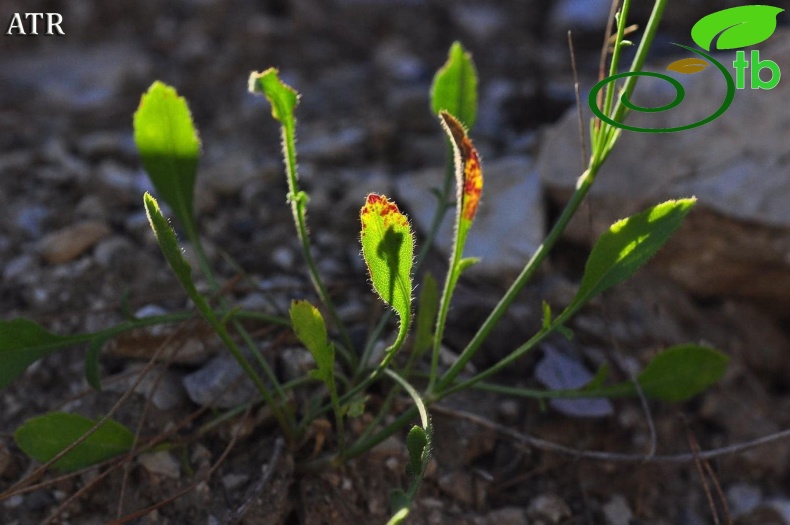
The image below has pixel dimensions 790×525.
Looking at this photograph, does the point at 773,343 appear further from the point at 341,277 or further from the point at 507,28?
the point at 507,28

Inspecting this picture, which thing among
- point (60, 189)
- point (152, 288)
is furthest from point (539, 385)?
point (60, 189)

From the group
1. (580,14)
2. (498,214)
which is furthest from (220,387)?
(580,14)

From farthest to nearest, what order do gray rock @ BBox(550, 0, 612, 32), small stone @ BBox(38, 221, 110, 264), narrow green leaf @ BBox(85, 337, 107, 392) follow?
gray rock @ BBox(550, 0, 612, 32)
small stone @ BBox(38, 221, 110, 264)
narrow green leaf @ BBox(85, 337, 107, 392)

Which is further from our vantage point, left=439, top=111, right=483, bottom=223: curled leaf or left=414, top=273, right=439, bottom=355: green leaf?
left=414, top=273, right=439, bottom=355: green leaf

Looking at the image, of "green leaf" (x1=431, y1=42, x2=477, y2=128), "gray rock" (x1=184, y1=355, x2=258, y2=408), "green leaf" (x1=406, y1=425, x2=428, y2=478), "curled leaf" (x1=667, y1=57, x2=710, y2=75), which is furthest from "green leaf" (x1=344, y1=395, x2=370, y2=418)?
"curled leaf" (x1=667, y1=57, x2=710, y2=75)

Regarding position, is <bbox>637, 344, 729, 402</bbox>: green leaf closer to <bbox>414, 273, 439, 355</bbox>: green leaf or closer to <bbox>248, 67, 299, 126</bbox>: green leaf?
<bbox>414, 273, 439, 355</bbox>: green leaf

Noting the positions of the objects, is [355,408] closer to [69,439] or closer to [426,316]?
[426,316]
